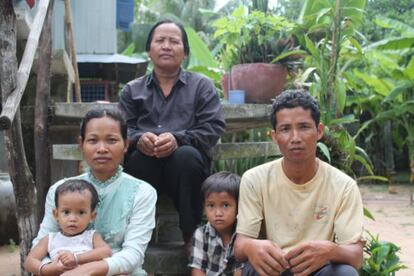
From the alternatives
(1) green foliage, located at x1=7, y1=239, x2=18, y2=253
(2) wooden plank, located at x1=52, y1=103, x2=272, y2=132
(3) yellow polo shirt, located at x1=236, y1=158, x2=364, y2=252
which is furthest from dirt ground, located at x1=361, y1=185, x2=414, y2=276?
(1) green foliage, located at x1=7, y1=239, x2=18, y2=253

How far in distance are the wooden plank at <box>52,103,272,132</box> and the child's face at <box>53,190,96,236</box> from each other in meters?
1.04

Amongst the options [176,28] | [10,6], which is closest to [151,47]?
[176,28]

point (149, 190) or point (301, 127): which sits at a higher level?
point (301, 127)

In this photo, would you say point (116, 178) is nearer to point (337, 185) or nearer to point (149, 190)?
point (149, 190)

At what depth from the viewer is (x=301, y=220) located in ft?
7.63

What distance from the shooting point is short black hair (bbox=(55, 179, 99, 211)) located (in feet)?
7.58

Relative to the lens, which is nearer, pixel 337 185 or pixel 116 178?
pixel 337 185

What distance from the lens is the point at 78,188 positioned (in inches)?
91.0

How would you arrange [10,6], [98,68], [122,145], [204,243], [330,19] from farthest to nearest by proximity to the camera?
1. [98,68]
2. [330,19]
3. [10,6]
4. [204,243]
5. [122,145]

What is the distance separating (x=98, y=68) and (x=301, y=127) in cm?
712

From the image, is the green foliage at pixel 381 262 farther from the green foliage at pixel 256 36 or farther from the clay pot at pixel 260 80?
the green foliage at pixel 256 36

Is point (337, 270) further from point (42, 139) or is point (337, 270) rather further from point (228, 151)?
point (42, 139)

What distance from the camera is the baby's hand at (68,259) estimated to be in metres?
2.18

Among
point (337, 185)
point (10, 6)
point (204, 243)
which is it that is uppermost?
point (10, 6)
